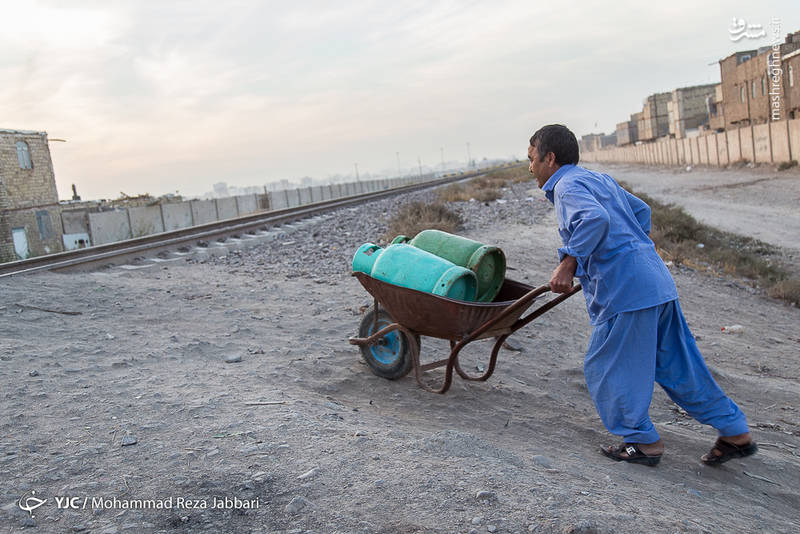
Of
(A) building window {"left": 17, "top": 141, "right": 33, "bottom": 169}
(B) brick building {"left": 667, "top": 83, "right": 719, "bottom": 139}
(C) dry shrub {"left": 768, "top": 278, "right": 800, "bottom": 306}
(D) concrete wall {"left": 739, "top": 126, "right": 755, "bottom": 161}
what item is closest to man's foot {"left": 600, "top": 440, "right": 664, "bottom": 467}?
(C) dry shrub {"left": 768, "top": 278, "right": 800, "bottom": 306}

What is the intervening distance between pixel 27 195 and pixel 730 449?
145 ft

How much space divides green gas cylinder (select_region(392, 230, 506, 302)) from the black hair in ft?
3.20

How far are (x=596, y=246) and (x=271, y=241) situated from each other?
9806 mm

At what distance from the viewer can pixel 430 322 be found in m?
4.10

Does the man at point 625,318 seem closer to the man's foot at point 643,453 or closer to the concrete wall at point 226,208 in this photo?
the man's foot at point 643,453

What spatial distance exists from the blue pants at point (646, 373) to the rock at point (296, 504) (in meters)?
1.74

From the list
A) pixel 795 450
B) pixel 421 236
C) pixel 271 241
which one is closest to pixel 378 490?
pixel 421 236

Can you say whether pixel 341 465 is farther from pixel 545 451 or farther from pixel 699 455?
pixel 699 455

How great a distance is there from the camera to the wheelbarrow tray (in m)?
3.91

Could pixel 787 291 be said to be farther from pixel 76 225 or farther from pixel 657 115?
pixel 657 115

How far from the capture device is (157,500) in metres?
2.56

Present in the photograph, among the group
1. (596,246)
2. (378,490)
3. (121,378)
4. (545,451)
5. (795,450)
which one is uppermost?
(596,246)

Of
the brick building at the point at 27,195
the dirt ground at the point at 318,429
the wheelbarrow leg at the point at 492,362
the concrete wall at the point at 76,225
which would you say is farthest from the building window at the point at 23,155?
the wheelbarrow leg at the point at 492,362

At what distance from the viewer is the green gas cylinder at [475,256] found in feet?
14.4
